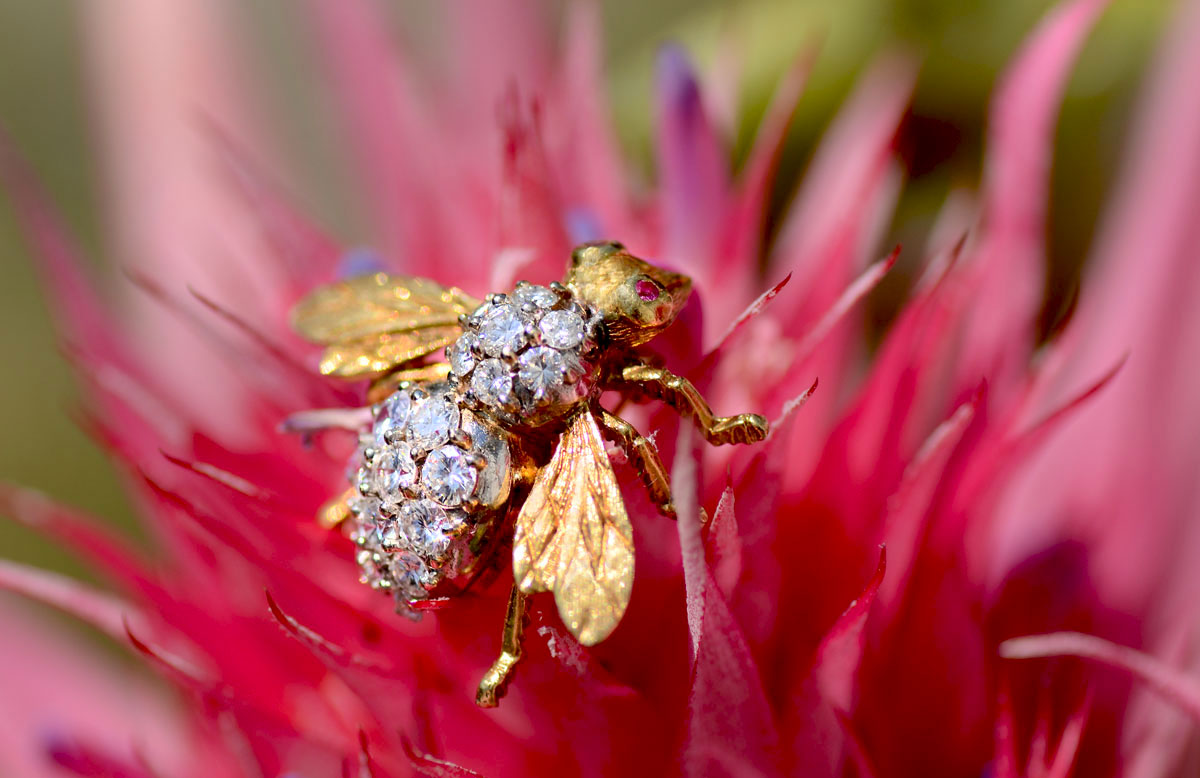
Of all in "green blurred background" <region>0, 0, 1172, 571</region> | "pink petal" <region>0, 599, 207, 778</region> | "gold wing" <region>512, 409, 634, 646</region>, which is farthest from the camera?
"green blurred background" <region>0, 0, 1172, 571</region>

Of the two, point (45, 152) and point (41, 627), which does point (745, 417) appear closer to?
point (41, 627)

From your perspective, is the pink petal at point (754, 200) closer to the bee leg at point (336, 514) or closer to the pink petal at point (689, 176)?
Result: the pink petal at point (689, 176)

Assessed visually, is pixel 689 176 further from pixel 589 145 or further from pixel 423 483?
pixel 423 483

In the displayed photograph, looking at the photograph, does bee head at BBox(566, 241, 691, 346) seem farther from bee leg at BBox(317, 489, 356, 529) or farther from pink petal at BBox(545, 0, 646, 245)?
pink petal at BBox(545, 0, 646, 245)

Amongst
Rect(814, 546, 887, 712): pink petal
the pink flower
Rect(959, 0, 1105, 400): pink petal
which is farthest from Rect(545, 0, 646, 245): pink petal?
Rect(814, 546, 887, 712): pink petal

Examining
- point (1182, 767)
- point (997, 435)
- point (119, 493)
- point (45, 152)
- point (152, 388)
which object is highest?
point (45, 152)

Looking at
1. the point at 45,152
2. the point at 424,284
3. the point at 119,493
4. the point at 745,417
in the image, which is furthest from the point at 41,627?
the point at 745,417
